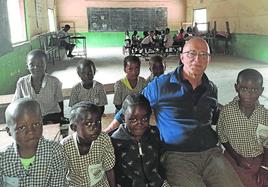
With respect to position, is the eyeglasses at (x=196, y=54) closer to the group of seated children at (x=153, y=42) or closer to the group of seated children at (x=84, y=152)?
the group of seated children at (x=84, y=152)

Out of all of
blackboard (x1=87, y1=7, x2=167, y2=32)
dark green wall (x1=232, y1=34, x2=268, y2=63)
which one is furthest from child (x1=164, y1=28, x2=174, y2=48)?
blackboard (x1=87, y1=7, x2=167, y2=32)

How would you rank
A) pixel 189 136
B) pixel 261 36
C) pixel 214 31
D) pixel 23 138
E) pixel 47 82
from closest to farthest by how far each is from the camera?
pixel 23 138, pixel 189 136, pixel 47 82, pixel 261 36, pixel 214 31

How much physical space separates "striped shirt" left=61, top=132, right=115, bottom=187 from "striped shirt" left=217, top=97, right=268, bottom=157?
76cm

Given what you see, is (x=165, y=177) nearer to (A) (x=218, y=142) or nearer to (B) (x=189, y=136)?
(B) (x=189, y=136)

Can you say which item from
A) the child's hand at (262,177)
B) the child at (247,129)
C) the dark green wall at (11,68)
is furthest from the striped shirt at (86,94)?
the dark green wall at (11,68)

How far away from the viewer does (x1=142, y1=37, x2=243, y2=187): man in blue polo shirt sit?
171 centimetres

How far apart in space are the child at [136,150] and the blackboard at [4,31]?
3480 millimetres

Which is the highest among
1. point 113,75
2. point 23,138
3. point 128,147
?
point 23,138

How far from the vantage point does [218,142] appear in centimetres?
190

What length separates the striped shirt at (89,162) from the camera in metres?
1.52

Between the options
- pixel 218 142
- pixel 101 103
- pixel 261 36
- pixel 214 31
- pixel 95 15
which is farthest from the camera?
pixel 95 15

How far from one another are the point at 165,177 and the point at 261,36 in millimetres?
8768

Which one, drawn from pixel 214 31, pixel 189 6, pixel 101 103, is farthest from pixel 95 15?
pixel 101 103

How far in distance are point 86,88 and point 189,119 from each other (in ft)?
4.05
